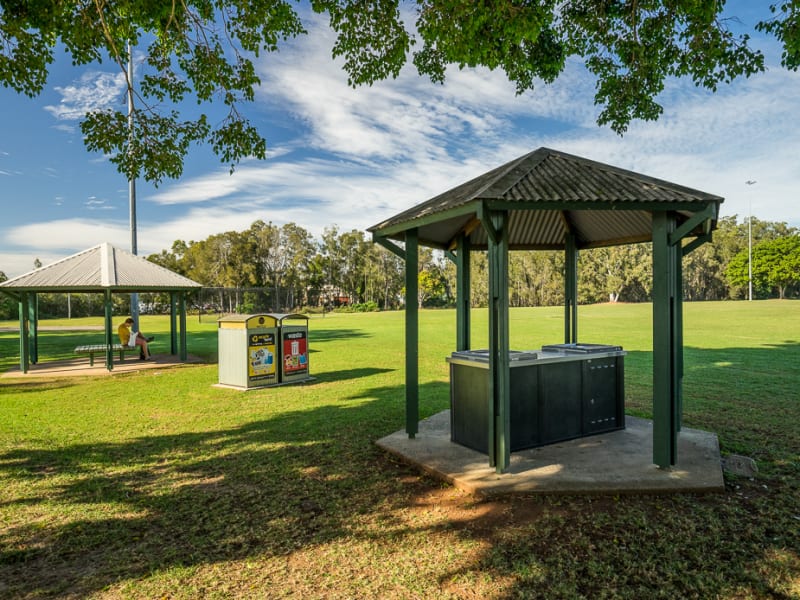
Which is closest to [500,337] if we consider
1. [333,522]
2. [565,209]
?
[565,209]

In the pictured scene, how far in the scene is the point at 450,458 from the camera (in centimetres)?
576

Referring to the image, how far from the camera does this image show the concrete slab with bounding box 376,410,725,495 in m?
Result: 4.80

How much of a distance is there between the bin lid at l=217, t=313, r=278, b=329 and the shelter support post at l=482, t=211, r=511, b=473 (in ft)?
23.3

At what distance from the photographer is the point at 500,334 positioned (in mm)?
5168

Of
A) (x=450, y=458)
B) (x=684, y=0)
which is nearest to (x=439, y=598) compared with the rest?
(x=450, y=458)

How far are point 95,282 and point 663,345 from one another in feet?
51.8

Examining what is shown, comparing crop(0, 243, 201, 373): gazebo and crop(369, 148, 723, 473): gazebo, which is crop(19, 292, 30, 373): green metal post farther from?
crop(369, 148, 723, 473): gazebo

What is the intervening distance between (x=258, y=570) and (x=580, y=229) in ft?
23.3

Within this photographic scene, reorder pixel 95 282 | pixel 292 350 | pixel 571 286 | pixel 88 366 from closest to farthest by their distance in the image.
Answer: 1. pixel 571 286
2. pixel 292 350
3. pixel 95 282
4. pixel 88 366

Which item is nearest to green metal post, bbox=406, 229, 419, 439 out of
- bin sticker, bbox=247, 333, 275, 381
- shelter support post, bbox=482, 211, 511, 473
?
shelter support post, bbox=482, 211, 511, 473

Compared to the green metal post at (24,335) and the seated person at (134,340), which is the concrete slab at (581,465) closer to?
the green metal post at (24,335)

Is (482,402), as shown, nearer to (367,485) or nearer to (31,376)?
(367,485)

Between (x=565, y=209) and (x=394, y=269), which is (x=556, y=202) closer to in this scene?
(x=565, y=209)

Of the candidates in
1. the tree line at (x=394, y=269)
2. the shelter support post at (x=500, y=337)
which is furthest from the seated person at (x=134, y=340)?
the tree line at (x=394, y=269)
